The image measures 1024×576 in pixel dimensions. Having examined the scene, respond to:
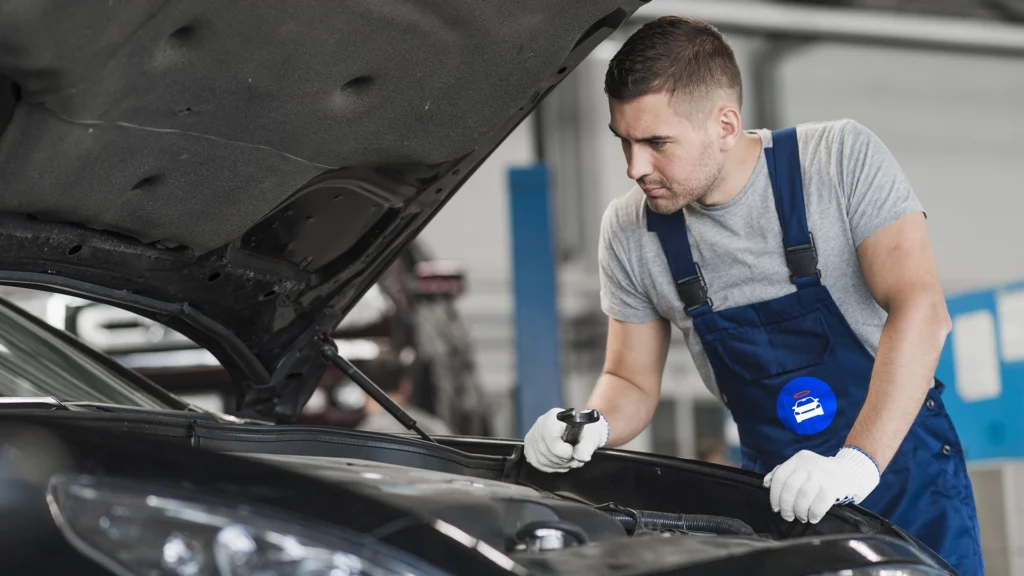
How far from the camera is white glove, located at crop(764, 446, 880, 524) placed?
143 cm

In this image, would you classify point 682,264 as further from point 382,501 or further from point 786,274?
point 382,501

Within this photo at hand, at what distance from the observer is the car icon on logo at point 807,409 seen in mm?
1776

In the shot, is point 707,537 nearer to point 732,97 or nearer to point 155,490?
point 155,490

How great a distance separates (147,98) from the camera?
116 centimetres

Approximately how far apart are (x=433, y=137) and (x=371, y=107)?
16cm

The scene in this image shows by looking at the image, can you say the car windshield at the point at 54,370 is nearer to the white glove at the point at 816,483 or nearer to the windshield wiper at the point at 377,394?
the windshield wiper at the point at 377,394

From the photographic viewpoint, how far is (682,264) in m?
1.89

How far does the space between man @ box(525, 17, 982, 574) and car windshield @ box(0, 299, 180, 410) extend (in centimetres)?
67

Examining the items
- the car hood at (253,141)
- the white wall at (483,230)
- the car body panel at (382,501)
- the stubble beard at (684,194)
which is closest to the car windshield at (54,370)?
the car hood at (253,141)

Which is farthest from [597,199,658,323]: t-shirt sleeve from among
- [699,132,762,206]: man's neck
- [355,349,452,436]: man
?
[355,349,452,436]: man

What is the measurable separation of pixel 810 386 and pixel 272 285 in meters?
0.90

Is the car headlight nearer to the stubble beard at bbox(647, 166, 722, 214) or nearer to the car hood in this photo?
the car hood

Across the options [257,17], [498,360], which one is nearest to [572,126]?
[498,360]

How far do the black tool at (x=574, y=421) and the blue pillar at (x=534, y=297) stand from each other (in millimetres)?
2643
